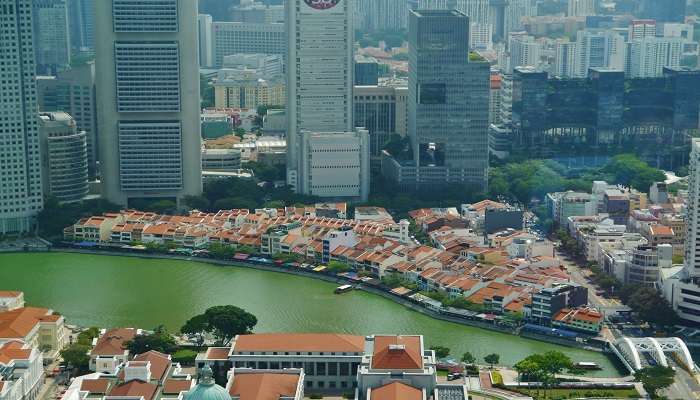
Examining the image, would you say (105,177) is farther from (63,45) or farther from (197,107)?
(63,45)

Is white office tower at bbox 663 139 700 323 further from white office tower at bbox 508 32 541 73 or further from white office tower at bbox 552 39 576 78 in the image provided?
white office tower at bbox 508 32 541 73

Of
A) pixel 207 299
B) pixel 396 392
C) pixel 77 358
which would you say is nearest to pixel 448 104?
pixel 207 299

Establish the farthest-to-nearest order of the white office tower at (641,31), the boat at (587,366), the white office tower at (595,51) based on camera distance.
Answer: the white office tower at (641,31) → the white office tower at (595,51) → the boat at (587,366)

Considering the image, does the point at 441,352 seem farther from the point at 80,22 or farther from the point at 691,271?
the point at 80,22

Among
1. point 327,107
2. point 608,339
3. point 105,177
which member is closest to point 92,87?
point 105,177

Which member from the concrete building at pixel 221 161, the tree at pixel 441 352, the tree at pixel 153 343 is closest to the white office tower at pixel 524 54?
the concrete building at pixel 221 161

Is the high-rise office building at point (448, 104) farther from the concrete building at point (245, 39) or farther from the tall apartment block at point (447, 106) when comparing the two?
the concrete building at point (245, 39)
